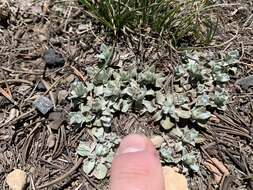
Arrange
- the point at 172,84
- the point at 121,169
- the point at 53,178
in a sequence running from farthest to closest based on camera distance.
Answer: the point at 172,84
the point at 53,178
the point at 121,169

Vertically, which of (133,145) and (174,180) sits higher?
(133,145)

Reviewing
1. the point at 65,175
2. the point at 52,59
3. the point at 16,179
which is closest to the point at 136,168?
the point at 65,175

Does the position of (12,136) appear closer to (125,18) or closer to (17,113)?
(17,113)

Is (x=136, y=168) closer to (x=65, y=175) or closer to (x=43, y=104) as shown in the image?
(x=65, y=175)

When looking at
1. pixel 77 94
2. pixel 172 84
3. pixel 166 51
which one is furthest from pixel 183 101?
pixel 77 94

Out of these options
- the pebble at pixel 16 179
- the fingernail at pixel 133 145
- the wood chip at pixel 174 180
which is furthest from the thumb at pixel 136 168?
the pebble at pixel 16 179

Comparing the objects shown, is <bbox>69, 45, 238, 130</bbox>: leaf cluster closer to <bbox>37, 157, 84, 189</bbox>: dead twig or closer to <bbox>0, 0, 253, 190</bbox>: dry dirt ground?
<bbox>0, 0, 253, 190</bbox>: dry dirt ground

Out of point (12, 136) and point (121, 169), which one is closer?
point (121, 169)
